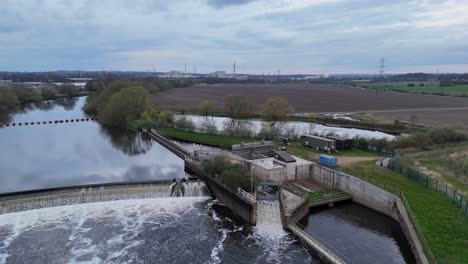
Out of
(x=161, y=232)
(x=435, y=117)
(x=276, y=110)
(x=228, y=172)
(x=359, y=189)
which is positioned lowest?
(x=161, y=232)

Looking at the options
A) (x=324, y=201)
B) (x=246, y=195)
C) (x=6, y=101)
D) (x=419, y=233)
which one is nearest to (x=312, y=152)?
(x=324, y=201)

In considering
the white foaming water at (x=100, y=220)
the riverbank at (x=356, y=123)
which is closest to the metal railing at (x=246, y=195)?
the white foaming water at (x=100, y=220)

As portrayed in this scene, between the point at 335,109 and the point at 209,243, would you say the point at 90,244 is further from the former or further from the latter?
the point at 335,109

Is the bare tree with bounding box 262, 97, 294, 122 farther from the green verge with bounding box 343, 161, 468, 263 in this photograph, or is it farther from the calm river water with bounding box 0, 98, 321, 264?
the green verge with bounding box 343, 161, 468, 263

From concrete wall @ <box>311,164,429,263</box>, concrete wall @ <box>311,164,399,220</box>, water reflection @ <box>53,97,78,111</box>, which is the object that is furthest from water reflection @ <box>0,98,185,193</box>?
water reflection @ <box>53,97,78,111</box>

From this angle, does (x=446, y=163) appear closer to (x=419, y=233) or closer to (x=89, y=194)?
(x=419, y=233)

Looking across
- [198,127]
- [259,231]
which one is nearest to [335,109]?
[198,127]
